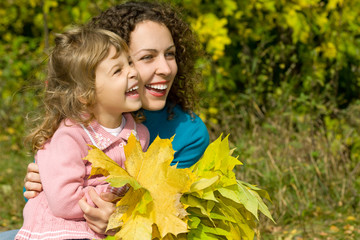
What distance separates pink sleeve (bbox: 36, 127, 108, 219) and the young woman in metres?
0.27

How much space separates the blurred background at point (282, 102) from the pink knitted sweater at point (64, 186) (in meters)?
1.44

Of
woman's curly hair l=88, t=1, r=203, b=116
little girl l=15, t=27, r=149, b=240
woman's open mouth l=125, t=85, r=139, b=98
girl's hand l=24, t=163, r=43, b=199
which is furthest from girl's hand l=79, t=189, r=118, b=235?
woman's curly hair l=88, t=1, r=203, b=116

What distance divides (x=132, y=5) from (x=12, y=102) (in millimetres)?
3206

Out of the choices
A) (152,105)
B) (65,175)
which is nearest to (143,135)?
(152,105)

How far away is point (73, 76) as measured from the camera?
2.12 m

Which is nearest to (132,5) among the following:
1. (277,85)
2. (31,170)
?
(31,170)

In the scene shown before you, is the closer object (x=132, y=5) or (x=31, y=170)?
(x=31, y=170)

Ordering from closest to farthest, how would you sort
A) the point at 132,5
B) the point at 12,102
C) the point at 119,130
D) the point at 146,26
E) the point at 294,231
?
1. the point at 119,130
2. the point at 146,26
3. the point at 132,5
4. the point at 294,231
5. the point at 12,102

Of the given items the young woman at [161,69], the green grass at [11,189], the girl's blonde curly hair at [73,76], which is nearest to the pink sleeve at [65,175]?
Result: the girl's blonde curly hair at [73,76]

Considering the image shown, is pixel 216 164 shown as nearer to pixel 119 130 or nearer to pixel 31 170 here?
pixel 119 130

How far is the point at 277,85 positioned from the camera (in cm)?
459

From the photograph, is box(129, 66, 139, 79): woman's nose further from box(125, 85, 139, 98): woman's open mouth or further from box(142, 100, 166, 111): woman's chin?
box(142, 100, 166, 111): woman's chin

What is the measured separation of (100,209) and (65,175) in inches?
7.5

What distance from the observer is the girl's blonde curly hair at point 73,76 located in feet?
6.82
